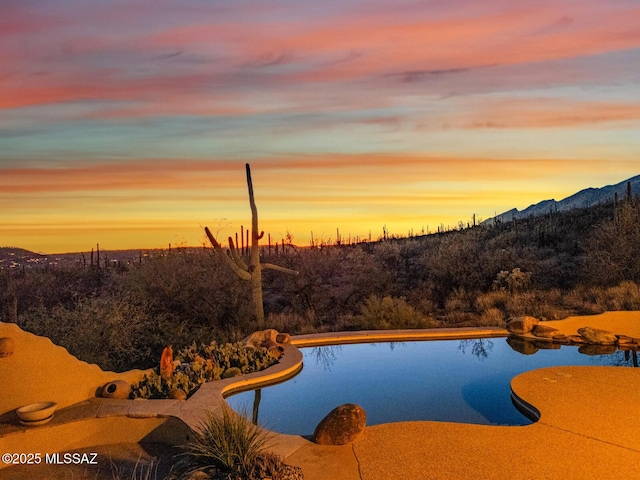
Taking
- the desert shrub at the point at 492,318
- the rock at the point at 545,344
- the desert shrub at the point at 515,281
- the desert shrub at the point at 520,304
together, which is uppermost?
the desert shrub at the point at 515,281

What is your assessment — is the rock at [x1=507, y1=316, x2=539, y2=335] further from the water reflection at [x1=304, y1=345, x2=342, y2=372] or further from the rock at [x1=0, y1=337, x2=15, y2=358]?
the rock at [x1=0, y1=337, x2=15, y2=358]

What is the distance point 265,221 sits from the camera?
16609mm

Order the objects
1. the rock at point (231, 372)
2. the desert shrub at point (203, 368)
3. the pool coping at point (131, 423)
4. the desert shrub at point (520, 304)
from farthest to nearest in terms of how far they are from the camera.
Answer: the desert shrub at point (520, 304) < the rock at point (231, 372) < the desert shrub at point (203, 368) < the pool coping at point (131, 423)

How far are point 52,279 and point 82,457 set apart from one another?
66.6 ft

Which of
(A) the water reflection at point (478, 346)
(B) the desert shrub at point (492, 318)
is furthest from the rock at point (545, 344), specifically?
(B) the desert shrub at point (492, 318)

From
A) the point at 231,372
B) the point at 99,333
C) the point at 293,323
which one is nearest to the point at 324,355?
the point at 231,372

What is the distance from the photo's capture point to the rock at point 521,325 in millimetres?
12984

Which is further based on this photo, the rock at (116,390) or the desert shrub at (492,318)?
the desert shrub at (492,318)

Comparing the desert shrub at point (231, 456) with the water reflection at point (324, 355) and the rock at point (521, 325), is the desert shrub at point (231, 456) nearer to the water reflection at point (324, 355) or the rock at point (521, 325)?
the water reflection at point (324, 355)

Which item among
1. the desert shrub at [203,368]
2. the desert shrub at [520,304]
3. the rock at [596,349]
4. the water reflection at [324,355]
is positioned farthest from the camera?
the desert shrub at [520,304]

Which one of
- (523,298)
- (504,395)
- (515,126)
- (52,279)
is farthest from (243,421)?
(52,279)

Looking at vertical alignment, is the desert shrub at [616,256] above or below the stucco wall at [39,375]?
above

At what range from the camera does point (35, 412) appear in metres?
6.93

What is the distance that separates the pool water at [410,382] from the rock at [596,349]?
0.33 feet
